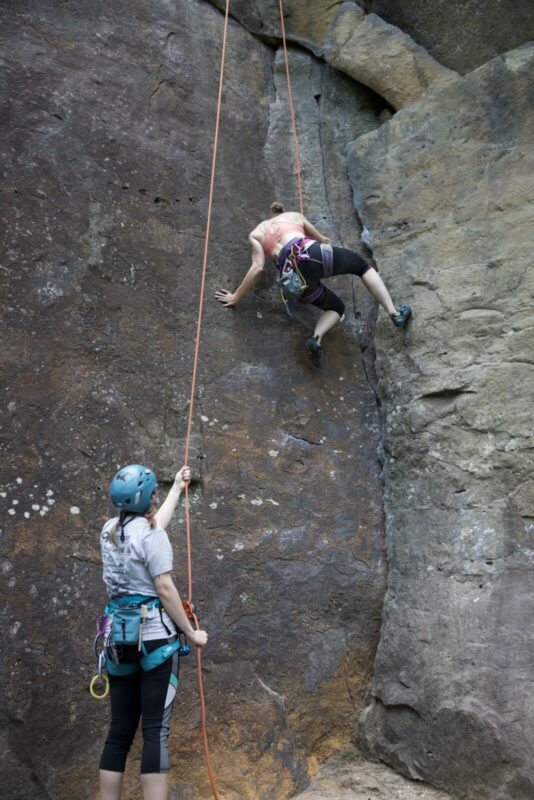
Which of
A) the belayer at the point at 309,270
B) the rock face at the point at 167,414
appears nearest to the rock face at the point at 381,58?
the rock face at the point at 167,414

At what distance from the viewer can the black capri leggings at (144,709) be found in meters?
2.98

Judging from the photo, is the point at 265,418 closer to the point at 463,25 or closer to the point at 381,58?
the point at 381,58

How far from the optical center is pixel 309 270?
477 cm

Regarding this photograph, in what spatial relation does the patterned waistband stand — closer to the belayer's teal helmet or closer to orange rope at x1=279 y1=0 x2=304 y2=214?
orange rope at x1=279 y1=0 x2=304 y2=214

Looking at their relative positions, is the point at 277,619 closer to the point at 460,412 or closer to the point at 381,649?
the point at 381,649

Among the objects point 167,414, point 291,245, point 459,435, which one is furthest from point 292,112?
point 459,435

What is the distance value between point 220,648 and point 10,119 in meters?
3.46

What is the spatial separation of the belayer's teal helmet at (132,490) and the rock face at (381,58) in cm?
396

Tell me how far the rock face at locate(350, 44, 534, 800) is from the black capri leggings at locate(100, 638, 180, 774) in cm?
160

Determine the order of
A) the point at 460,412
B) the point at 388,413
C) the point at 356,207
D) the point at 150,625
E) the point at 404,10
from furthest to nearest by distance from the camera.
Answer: the point at 404,10
the point at 356,207
the point at 388,413
the point at 460,412
the point at 150,625

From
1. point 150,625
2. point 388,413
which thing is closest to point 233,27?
point 388,413

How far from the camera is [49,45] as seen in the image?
5004 mm

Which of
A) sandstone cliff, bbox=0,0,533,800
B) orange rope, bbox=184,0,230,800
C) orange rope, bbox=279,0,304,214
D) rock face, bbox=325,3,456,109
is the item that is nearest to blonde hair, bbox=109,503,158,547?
orange rope, bbox=184,0,230,800

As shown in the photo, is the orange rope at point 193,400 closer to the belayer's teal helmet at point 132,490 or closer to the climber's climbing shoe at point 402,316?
the belayer's teal helmet at point 132,490
